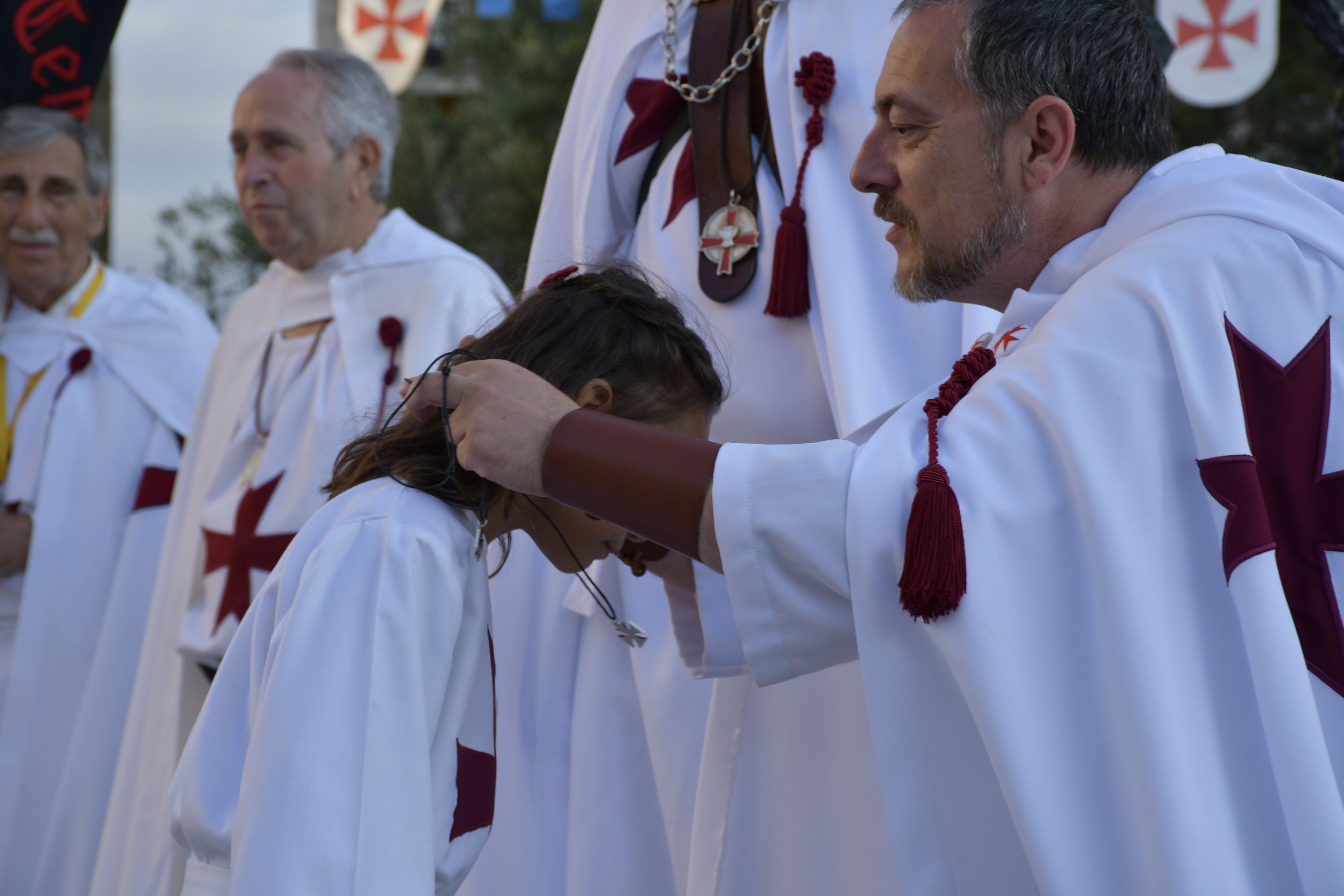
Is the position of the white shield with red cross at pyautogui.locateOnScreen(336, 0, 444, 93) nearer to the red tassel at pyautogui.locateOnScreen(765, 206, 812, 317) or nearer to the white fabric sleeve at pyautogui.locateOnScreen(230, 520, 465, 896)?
the red tassel at pyautogui.locateOnScreen(765, 206, 812, 317)

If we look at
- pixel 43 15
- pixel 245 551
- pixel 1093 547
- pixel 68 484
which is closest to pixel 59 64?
pixel 43 15

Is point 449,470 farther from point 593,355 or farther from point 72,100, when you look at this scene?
point 72,100

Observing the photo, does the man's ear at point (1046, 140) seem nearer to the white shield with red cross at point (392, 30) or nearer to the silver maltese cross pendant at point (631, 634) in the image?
the silver maltese cross pendant at point (631, 634)

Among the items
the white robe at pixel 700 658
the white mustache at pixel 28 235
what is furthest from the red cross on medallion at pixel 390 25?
the white robe at pixel 700 658

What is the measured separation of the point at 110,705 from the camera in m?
4.18

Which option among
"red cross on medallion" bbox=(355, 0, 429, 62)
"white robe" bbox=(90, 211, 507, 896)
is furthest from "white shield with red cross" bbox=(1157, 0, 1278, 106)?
"white robe" bbox=(90, 211, 507, 896)

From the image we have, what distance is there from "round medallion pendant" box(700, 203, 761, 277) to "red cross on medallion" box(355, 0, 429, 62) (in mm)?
5502

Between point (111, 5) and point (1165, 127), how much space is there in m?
3.25

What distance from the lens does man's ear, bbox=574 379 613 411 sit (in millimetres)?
2104

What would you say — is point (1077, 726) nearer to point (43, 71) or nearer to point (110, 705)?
point (110, 705)

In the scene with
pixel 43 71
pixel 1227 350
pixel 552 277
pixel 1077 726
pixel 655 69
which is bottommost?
pixel 1077 726

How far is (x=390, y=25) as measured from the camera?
7.64 m

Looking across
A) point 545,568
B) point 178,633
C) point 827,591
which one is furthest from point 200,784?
point 178,633

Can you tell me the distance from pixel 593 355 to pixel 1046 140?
0.71m
